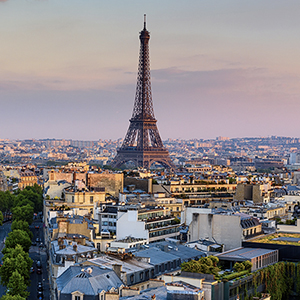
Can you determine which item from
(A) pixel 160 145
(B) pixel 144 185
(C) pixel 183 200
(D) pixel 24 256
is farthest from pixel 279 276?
(A) pixel 160 145

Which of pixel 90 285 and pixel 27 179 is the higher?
pixel 27 179

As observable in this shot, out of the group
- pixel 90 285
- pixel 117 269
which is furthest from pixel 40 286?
pixel 90 285

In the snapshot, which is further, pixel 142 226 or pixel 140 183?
pixel 140 183

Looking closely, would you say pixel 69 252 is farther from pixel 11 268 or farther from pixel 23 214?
pixel 23 214

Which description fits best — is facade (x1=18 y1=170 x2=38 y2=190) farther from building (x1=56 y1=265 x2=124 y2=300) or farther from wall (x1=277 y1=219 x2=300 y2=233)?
building (x1=56 y1=265 x2=124 y2=300)

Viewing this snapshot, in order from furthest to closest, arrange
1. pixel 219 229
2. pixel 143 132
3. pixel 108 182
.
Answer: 1. pixel 143 132
2. pixel 108 182
3. pixel 219 229

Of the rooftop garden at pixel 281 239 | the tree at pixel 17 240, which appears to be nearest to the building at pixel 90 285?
the rooftop garden at pixel 281 239

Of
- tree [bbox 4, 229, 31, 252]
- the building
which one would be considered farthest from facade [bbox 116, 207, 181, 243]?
the building

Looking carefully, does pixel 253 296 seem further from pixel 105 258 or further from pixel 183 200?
pixel 183 200

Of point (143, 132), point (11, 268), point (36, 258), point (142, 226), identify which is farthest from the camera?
point (143, 132)

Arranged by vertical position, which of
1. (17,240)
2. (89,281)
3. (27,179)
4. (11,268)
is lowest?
(11,268)
